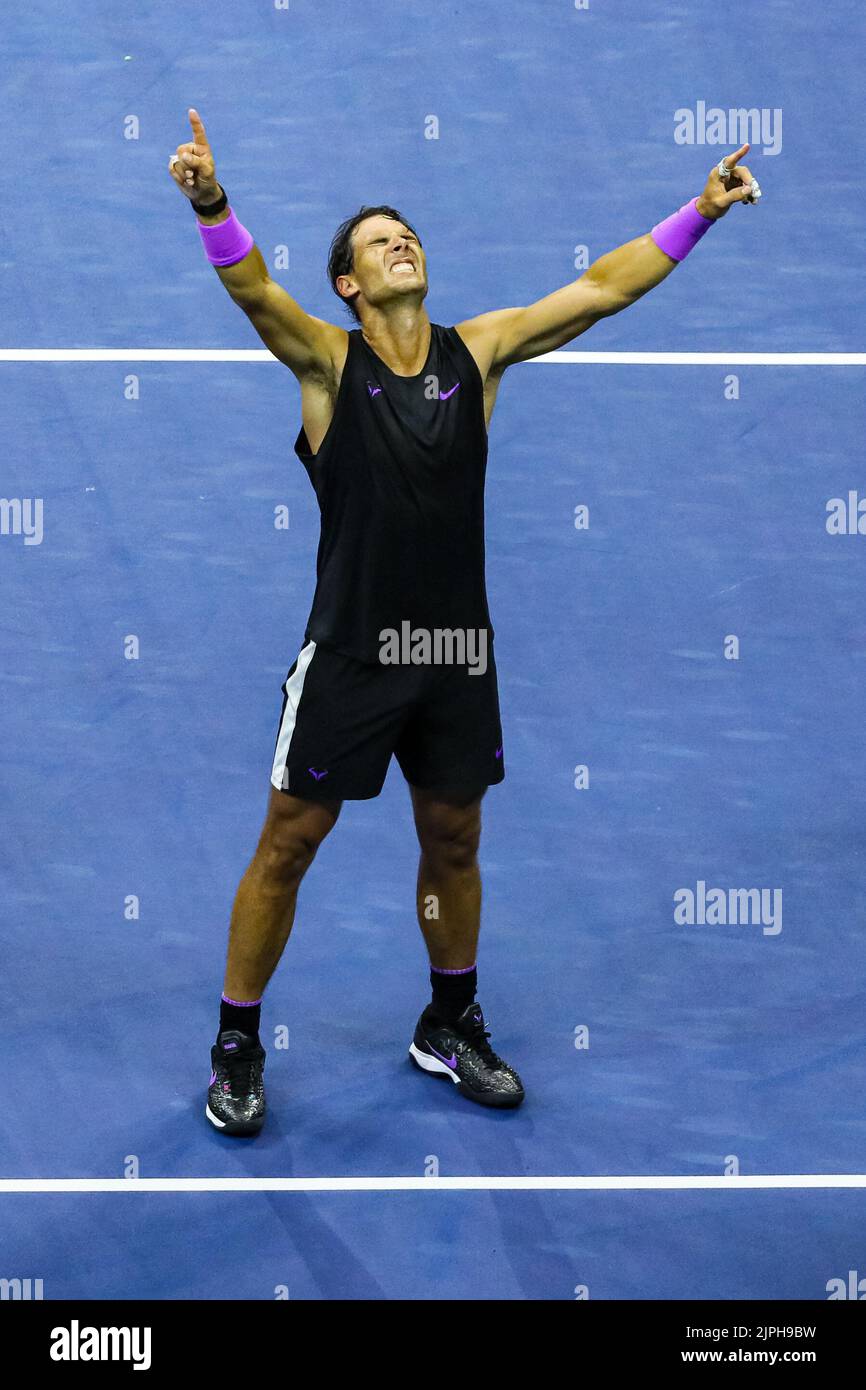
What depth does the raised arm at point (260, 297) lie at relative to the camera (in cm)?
318

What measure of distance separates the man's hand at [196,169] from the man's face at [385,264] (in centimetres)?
44

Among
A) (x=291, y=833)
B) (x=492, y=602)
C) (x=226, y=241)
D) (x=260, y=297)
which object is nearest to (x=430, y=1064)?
(x=291, y=833)

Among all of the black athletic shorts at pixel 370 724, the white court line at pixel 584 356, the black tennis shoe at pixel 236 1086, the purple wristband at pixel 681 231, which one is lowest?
the black tennis shoe at pixel 236 1086

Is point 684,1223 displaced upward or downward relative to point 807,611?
downward

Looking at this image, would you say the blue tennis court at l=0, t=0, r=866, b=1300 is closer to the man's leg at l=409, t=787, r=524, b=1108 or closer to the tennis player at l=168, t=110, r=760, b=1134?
the man's leg at l=409, t=787, r=524, b=1108

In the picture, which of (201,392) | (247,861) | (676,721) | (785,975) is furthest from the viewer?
(201,392)

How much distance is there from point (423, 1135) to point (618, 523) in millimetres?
2137

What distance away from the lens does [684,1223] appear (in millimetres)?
3506

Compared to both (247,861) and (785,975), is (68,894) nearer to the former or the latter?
(247,861)

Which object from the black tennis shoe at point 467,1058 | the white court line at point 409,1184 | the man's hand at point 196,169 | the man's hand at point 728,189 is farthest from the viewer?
the black tennis shoe at point 467,1058

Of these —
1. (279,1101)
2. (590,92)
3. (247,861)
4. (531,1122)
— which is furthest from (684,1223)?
(590,92)

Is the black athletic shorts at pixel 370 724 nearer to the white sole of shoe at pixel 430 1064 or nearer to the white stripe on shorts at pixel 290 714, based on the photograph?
the white stripe on shorts at pixel 290 714

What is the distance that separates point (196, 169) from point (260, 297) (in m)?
0.27

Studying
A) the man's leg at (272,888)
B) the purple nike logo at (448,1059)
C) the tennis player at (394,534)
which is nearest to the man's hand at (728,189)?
the tennis player at (394,534)
